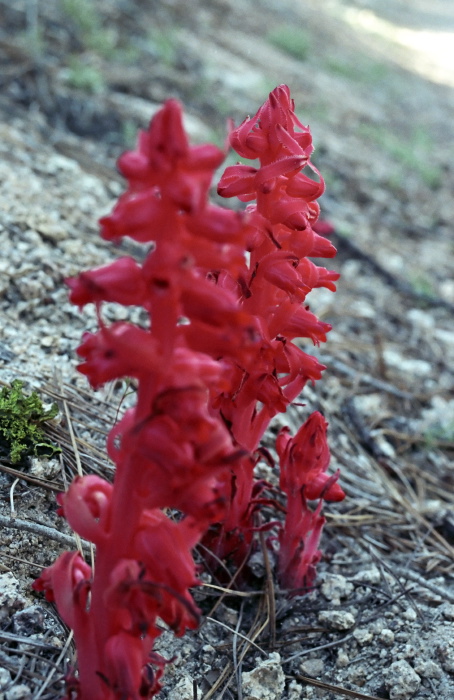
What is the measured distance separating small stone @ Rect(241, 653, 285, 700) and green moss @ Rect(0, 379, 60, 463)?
913mm

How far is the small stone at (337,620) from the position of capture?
218 cm

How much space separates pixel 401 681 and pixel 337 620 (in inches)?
10.8

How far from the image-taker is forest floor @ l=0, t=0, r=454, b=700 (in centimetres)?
201

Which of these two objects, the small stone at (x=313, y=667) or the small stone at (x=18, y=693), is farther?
the small stone at (x=313, y=667)

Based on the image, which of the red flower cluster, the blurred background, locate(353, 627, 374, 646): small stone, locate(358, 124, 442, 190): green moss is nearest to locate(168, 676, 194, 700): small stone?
the red flower cluster

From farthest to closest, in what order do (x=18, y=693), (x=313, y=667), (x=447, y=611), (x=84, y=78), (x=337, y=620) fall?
1. (x=84, y=78)
2. (x=447, y=611)
3. (x=337, y=620)
4. (x=313, y=667)
5. (x=18, y=693)

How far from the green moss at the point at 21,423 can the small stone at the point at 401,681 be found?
4.02 feet

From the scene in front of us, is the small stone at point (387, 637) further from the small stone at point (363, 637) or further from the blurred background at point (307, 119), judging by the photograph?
the blurred background at point (307, 119)

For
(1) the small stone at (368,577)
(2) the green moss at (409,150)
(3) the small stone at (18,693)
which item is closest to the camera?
(3) the small stone at (18,693)

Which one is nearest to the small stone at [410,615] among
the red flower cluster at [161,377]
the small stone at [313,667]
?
the small stone at [313,667]

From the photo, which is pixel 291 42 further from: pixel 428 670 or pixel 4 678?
pixel 4 678

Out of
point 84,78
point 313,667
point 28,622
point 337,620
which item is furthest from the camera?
point 84,78

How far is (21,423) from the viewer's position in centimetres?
221

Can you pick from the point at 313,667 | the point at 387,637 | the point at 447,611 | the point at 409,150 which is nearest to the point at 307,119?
the point at 409,150
